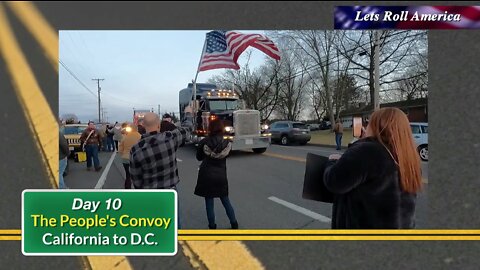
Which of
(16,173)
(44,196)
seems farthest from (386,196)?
(16,173)

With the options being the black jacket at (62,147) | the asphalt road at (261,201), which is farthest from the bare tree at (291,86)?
the black jacket at (62,147)

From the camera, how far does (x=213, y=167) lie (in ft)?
12.4

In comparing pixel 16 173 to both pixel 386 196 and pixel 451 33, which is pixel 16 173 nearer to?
pixel 386 196

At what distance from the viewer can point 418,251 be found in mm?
2926

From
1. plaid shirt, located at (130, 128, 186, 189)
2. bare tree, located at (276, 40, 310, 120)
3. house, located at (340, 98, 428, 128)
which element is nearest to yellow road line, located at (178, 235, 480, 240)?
plaid shirt, located at (130, 128, 186, 189)

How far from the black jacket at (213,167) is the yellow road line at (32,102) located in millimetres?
1473

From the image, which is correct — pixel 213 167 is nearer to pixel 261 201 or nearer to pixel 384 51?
pixel 261 201

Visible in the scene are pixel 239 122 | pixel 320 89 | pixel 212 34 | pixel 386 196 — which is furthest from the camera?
pixel 239 122

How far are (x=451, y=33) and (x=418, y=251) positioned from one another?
76.5 inches

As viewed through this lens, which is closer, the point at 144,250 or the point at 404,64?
the point at 144,250

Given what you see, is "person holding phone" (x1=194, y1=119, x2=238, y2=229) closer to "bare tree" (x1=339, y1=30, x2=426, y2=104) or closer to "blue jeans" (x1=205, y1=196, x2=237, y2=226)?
"blue jeans" (x1=205, y1=196, x2=237, y2=226)

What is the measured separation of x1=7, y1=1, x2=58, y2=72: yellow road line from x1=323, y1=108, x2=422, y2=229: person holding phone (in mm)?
2586

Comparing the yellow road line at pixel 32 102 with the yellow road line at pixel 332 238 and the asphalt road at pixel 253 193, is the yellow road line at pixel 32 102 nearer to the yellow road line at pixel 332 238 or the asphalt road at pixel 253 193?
the asphalt road at pixel 253 193

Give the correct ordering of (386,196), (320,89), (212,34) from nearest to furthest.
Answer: (386,196)
(212,34)
(320,89)
